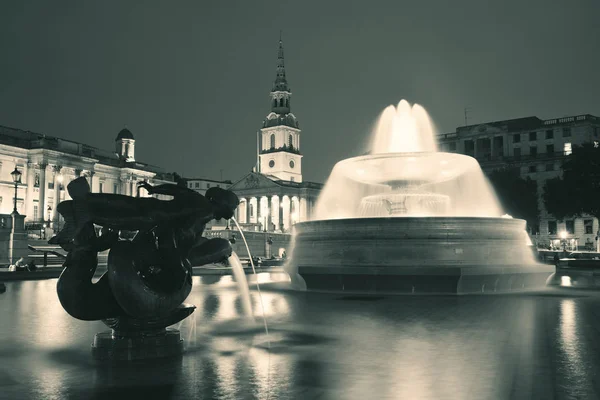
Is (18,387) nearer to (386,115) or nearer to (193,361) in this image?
(193,361)

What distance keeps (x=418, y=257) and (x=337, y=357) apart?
28.1 ft

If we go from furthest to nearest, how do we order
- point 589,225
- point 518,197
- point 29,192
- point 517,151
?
point 29,192, point 517,151, point 589,225, point 518,197

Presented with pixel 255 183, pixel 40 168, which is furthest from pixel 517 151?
pixel 40 168

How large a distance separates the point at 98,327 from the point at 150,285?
306 cm

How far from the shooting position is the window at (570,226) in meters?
71.7

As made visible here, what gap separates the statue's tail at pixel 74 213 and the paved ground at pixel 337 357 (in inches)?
56.4

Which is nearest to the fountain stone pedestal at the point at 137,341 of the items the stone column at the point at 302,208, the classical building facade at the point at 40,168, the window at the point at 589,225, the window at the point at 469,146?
the classical building facade at the point at 40,168

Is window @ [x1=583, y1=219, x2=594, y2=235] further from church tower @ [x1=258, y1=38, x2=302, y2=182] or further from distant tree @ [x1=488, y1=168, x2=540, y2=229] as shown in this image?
church tower @ [x1=258, y1=38, x2=302, y2=182]

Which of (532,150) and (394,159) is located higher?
(532,150)

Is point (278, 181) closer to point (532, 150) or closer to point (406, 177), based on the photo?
point (532, 150)

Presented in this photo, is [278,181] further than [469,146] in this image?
Yes

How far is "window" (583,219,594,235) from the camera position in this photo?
69938mm

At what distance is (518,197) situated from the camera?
203ft

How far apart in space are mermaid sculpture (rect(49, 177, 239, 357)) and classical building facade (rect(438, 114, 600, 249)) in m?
70.2
